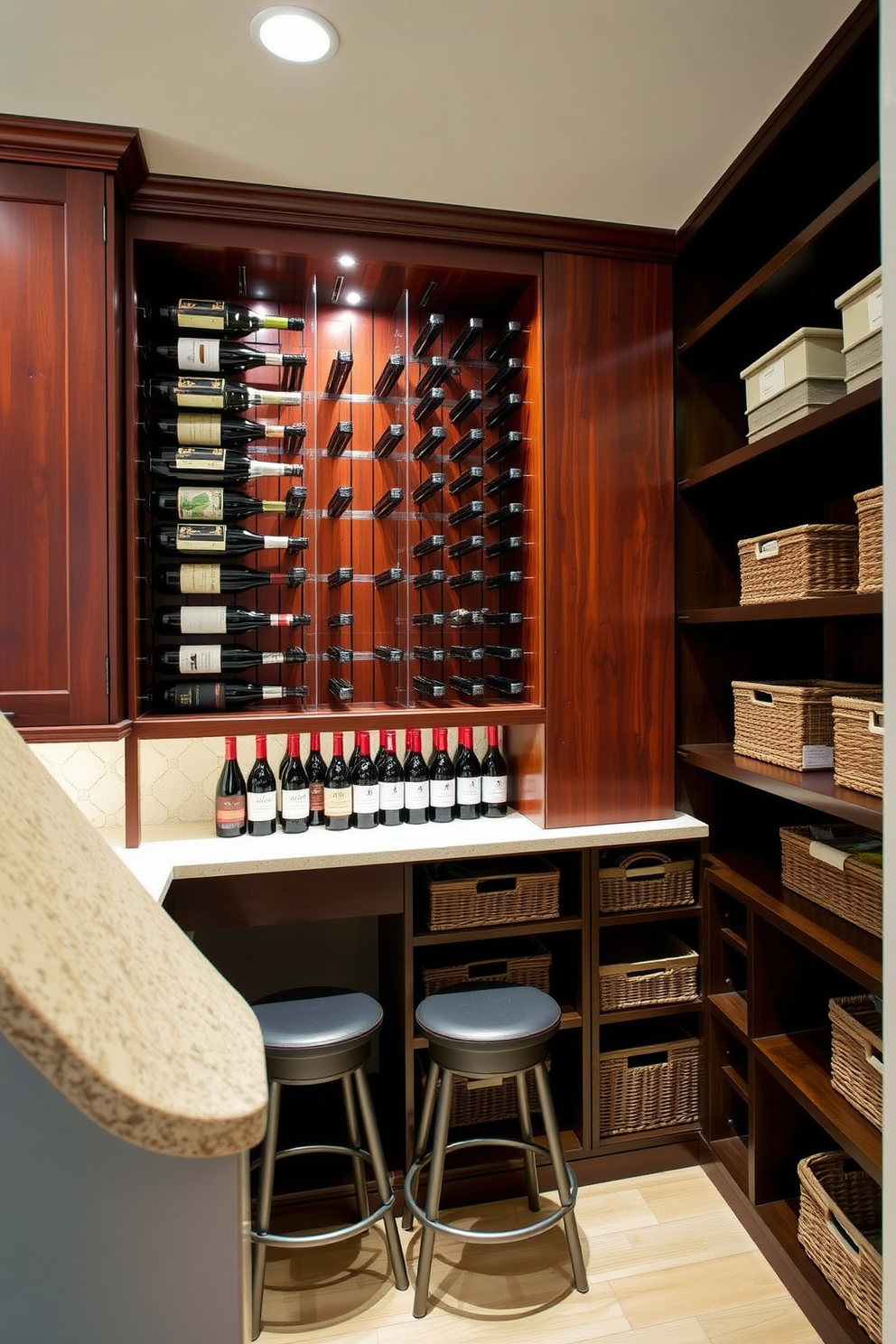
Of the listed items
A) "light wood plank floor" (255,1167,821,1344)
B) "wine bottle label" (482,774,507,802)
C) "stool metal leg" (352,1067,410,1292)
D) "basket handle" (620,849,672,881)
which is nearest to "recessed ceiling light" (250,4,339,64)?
"wine bottle label" (482,774,507,802)

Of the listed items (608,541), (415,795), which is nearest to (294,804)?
(415,795)

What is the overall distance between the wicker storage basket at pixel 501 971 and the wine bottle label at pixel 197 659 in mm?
1015

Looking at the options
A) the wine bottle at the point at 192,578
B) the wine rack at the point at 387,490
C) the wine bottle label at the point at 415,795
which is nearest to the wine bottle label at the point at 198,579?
the wine bottle at the point at 192,578

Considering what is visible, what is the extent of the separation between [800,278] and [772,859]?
153 centimetres

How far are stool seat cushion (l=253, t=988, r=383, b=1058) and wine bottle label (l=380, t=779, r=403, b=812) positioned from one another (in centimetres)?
51

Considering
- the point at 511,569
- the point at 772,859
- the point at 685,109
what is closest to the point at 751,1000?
the point at 772,859

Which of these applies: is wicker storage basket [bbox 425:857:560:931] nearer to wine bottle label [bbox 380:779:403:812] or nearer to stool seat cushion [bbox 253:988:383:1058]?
wine bottle label [bbox 380:779:403:812]

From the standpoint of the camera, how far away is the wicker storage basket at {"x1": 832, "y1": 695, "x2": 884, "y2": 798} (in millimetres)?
1655


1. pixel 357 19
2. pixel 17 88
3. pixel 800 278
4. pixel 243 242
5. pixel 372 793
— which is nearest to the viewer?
pixel 357 19

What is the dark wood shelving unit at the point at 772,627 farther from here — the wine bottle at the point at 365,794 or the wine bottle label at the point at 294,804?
the wine bottle label at the point at 294,804

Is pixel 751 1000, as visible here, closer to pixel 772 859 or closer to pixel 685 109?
pixel 772 859

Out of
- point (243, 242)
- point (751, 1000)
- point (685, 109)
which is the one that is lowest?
point (751, 1000)

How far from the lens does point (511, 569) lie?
2.57 metres

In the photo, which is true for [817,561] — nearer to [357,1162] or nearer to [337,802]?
[337,802]
